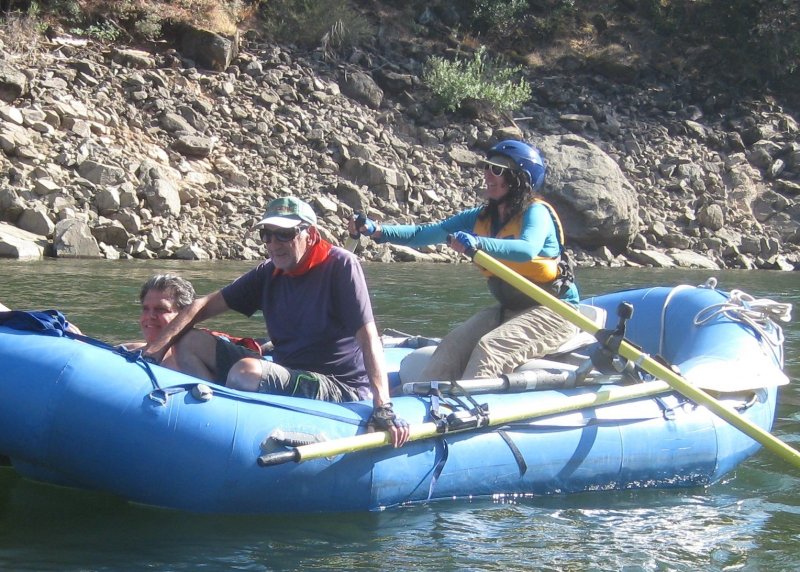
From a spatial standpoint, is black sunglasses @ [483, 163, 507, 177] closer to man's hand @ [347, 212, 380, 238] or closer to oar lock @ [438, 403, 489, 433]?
man's hand @ [347, 212, 380, 238]

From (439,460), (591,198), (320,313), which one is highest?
(591,198)

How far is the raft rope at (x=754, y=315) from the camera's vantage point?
20.2ft

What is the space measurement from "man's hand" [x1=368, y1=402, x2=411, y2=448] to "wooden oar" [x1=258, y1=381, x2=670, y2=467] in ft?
0.08

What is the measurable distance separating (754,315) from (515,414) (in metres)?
2.14

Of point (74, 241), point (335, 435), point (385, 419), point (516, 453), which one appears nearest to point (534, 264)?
point (516, 453)

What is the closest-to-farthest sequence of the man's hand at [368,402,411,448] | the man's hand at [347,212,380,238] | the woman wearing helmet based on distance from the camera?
the man's hand at [368,402,411,448], the woman wearing helmet, the man's hand at [347,212,380,238]

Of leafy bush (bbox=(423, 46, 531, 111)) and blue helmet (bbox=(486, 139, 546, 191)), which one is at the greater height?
leafy bush (bbox=(423, 46, 531, 111))

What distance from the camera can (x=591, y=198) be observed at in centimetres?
1797

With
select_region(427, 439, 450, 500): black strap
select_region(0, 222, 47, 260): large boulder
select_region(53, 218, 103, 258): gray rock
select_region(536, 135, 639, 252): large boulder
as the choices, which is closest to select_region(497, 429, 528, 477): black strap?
select_region(427, 439, 450, 500): black strap

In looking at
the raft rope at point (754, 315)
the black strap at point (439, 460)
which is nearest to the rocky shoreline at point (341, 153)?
the raft rope at point (754, 315)

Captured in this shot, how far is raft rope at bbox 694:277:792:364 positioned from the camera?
243 inches

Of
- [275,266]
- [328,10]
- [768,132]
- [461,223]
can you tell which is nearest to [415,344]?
[461,223]

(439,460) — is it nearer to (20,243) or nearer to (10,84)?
(20,243)

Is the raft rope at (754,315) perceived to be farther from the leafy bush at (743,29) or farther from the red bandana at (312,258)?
the leafy bush at (743,29)
